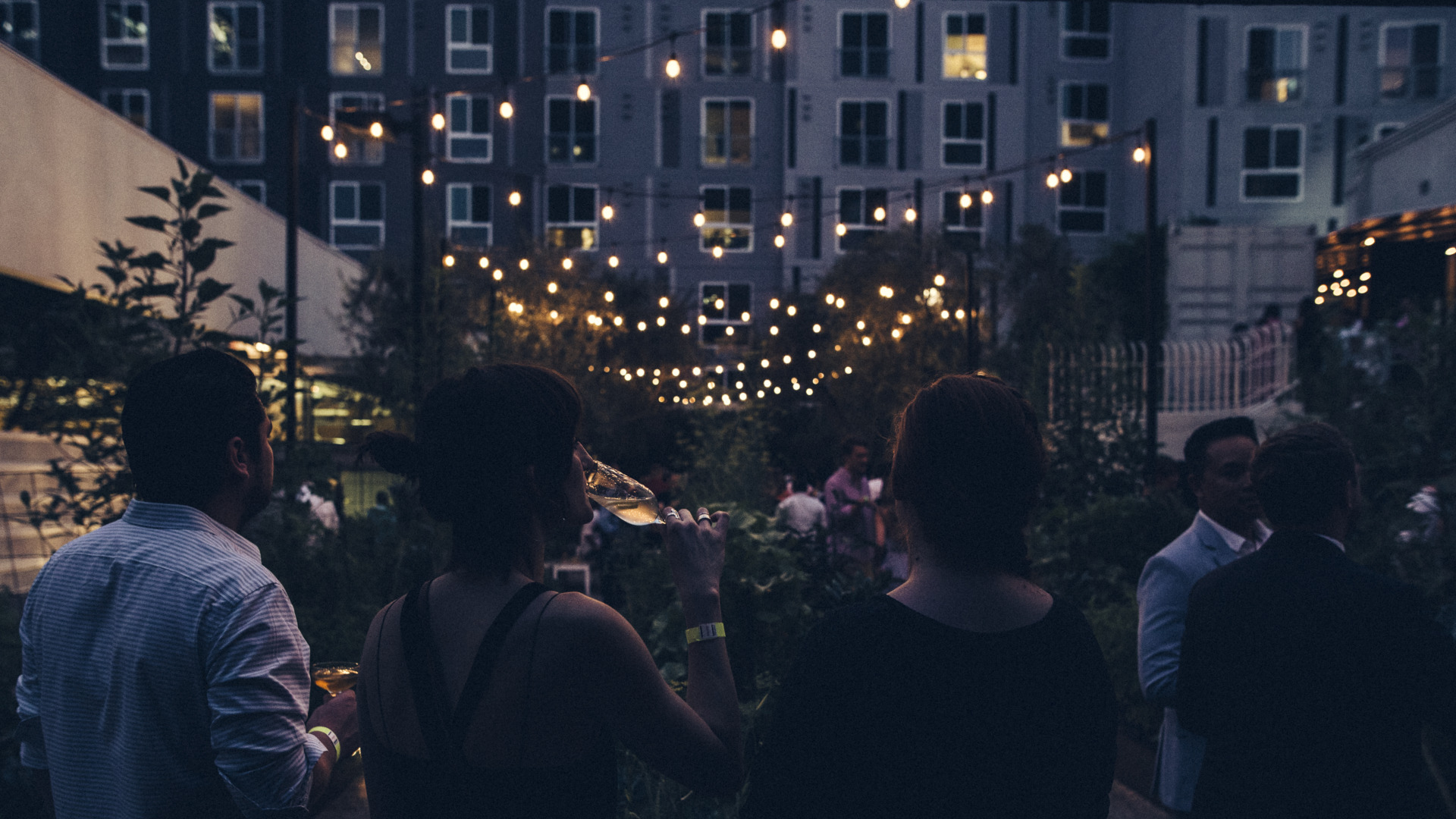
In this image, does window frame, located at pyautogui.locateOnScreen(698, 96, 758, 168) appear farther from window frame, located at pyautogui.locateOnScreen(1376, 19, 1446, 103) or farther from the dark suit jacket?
the dark suit jacket

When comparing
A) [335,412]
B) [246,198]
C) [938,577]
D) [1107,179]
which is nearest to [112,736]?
[938,577]

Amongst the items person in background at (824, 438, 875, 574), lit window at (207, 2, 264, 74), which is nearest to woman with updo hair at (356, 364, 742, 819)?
person in background at (824, 438, 875, 574)

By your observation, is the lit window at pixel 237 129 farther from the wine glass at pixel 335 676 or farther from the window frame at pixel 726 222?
the wine glass at pixel 335 676

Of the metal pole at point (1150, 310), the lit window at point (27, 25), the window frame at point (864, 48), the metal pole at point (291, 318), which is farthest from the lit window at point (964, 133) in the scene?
the lit window at point (27, 25)

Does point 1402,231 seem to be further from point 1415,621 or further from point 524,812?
point 524,812

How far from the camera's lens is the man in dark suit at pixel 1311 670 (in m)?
2.00

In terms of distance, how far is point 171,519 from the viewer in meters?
1.80

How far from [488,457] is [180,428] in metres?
0.72

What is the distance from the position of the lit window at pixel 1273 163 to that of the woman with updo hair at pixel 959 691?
27.9 metres

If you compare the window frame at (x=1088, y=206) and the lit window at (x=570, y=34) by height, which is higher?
the lit window at (x=570, y=34)

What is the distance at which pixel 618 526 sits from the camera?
7.07 m

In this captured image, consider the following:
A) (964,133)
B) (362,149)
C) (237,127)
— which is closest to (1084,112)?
(964,133)

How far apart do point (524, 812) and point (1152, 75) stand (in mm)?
30824

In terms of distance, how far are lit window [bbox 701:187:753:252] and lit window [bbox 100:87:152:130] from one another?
18626 mm
